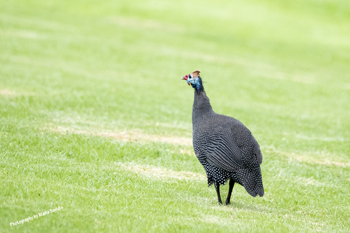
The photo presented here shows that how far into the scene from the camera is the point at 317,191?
964cm

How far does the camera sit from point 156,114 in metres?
15.0

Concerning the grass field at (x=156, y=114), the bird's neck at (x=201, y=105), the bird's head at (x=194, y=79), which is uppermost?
the bird's head at (x=194, y=79)

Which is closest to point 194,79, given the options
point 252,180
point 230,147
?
point 230,147

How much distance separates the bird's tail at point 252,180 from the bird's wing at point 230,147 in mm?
101

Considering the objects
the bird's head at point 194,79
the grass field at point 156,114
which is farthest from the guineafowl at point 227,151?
the grass field at point 156,114

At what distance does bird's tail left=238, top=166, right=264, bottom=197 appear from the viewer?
24.2 ft

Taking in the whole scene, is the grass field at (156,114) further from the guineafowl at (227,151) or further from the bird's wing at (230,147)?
the bird's wing at (230,147)

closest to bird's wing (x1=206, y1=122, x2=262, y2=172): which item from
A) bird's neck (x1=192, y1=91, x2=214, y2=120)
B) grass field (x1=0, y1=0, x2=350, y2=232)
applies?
bird's neck (x1=192, y1=91, x2=214, y2=120)

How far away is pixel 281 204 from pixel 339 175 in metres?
3.00

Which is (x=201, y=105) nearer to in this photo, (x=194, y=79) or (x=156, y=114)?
(x=194, y=79)

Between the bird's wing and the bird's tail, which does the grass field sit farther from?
the bird's wing

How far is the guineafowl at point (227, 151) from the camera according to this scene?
293 inches

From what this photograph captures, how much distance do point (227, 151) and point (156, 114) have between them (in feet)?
25.2

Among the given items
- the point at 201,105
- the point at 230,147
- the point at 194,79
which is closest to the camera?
the point at 230,147
